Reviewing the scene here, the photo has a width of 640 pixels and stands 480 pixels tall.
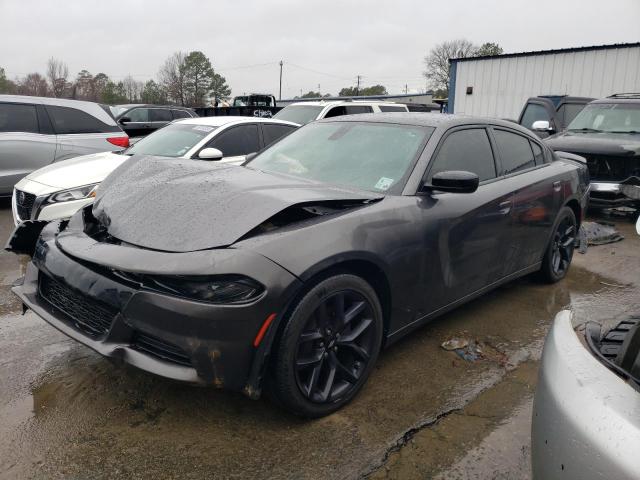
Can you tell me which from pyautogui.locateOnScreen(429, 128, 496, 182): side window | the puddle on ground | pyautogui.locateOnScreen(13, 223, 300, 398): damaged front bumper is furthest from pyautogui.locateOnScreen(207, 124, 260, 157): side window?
pyautogui.locateOnScreen(13, 223, 300, 398): damaged front bumper

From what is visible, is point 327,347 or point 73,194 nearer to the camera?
point 327,347

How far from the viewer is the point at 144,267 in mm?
2244

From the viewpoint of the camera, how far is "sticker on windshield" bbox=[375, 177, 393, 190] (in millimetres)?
3139

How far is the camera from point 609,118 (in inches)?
332

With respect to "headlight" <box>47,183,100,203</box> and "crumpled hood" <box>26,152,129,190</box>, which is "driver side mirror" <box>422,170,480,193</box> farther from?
"crumpled hood" <box>26,152,129,190</box>

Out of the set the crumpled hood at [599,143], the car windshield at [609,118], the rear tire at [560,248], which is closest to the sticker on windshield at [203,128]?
the rear tire at [560,248]

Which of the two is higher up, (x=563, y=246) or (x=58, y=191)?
(x=58, y=191)

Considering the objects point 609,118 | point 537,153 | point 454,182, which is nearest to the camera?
point 454,182

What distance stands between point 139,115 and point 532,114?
35.6 feet

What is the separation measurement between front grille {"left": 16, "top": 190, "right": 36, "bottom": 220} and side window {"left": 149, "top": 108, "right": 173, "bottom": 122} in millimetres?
10490

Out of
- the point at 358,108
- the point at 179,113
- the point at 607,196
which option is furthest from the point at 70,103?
the point at 607,196

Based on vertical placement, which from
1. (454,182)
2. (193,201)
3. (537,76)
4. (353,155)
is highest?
(537,76)

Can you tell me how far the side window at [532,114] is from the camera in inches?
412

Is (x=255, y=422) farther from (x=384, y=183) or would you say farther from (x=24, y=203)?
(x=24, y=203)
